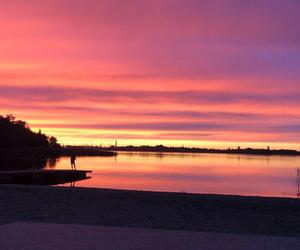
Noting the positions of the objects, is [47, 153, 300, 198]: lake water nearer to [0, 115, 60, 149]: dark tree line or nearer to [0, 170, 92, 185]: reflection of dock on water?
[0, 170, 92, 185]: reflection of dock on water

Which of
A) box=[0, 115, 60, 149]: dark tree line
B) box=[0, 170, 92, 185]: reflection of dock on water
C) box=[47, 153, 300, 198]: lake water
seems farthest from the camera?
box=[0, 115, 60, 149]: dark tree line

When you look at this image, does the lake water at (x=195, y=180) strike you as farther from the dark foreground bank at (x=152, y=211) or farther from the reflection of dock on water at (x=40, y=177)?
the dark foreground bank at (x=152, y=211)

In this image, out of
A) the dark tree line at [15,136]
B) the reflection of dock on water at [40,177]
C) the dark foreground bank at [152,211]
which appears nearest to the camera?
the dark foreground bank at [152,211]

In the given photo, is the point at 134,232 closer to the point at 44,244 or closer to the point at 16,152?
the point at 44,244

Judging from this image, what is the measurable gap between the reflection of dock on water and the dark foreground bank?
1886cm

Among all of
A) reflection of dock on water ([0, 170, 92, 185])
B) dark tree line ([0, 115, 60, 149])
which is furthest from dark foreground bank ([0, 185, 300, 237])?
dark tree line ([0, 115, 60, 149])

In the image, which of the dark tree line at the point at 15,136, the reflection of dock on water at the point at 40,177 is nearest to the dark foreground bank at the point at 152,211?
the reflection of dock on water at the point at 40,177

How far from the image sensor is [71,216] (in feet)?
43.5

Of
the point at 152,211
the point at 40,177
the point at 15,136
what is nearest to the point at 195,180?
the point at 40,177

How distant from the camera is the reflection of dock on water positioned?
36862 millimetres

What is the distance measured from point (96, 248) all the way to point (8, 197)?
9205mm

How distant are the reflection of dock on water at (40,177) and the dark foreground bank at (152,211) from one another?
18.9 meters

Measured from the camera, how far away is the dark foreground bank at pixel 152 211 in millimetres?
12211

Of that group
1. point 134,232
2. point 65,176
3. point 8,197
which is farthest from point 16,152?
point 134,232
